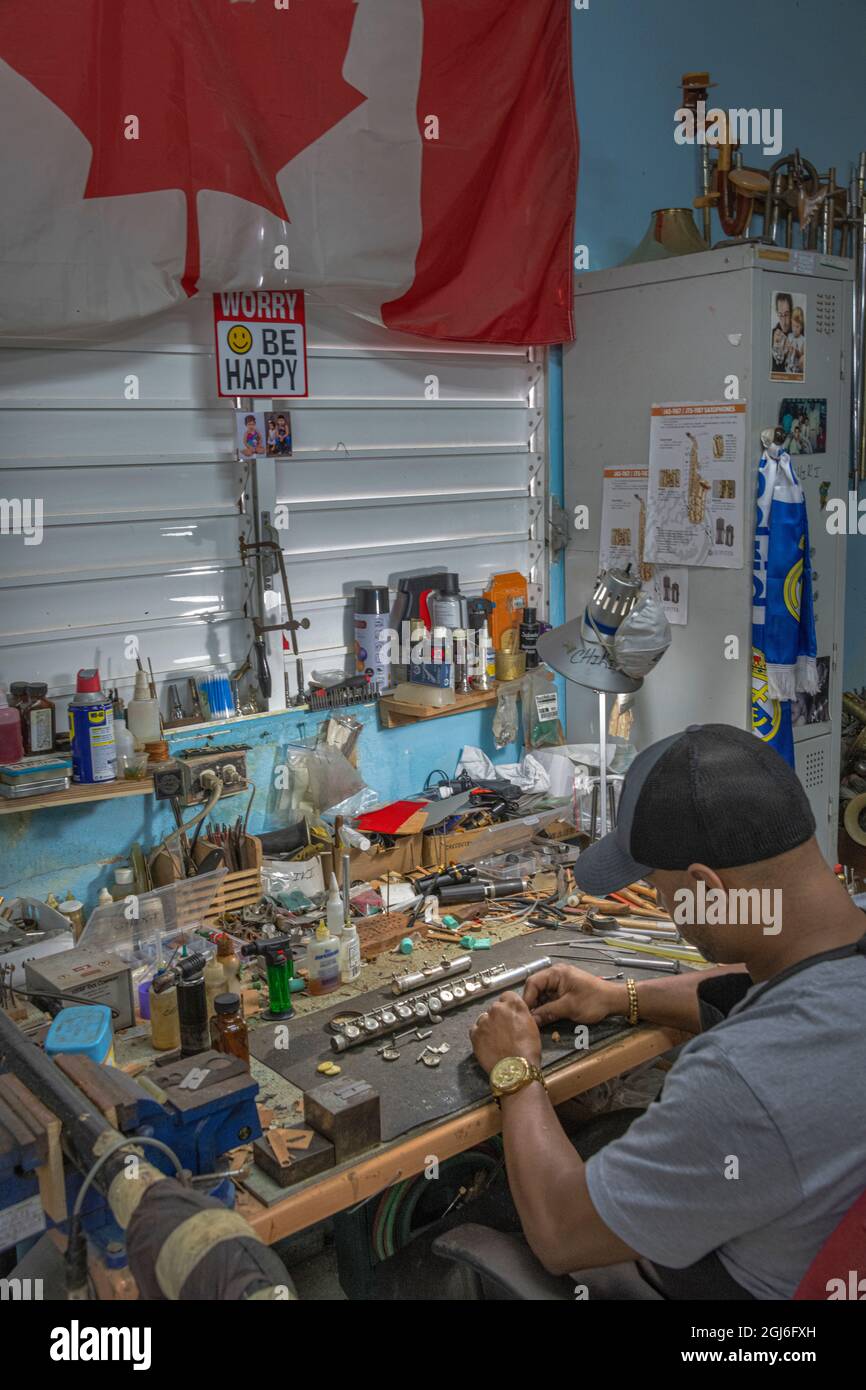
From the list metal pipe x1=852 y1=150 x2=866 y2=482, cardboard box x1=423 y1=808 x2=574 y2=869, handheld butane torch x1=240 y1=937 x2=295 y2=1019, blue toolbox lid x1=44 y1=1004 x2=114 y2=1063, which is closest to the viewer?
blue toolbox lid x1=44 y1=1004 x2=114 y2=1063

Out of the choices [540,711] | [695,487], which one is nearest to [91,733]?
[540,711]

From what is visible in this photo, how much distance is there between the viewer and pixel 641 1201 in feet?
4.86

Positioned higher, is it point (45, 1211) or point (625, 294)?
point (625, 294)

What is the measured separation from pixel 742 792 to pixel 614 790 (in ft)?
4.84

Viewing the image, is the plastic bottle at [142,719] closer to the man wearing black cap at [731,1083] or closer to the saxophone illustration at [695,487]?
the man wearing black cap at [731,1083]

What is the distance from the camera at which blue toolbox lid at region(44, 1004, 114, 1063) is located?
1797mm

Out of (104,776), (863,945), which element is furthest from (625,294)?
(863,945)

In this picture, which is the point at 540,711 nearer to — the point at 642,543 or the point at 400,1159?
the point at 642,543

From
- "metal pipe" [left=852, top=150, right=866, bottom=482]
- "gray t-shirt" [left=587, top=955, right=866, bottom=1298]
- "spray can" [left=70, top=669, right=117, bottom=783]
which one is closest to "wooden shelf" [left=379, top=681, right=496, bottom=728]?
"spray can" [left=70, top=669, right=117, bottom=783]

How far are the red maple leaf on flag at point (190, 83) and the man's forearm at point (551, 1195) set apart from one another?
1.87 metres

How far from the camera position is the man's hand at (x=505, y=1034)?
1.99 m

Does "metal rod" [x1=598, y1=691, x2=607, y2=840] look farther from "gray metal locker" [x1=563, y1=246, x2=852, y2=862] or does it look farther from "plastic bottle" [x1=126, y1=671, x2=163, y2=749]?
"plastic bottle" [x1=126, y1=671, x2=163, y2=749]

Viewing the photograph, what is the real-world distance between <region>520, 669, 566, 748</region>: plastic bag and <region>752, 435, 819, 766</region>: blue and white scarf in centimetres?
64
